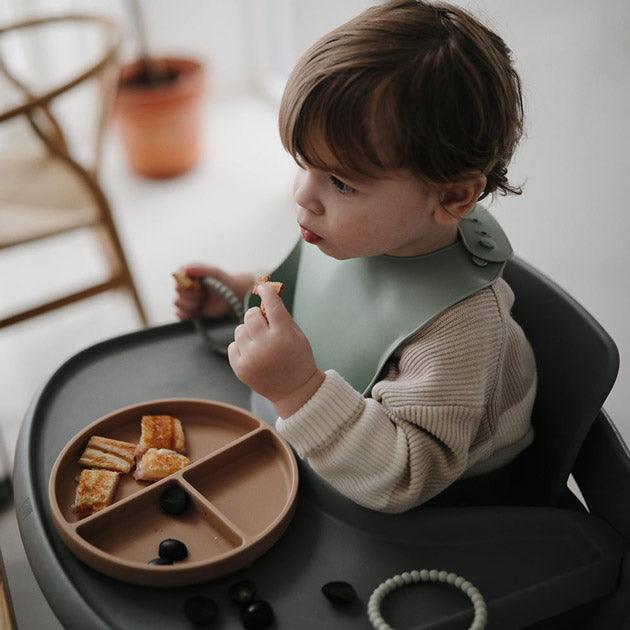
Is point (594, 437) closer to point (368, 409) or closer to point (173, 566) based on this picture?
point (368, 409)

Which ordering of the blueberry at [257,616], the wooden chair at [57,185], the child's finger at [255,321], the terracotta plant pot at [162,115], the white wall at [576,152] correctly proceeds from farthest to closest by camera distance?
the terracotta plant pot at [162,115]
the wooden chair at [57,185]
the white wall at [576,152]
the child's finger at [255,321]
the blueberry at [257,616]

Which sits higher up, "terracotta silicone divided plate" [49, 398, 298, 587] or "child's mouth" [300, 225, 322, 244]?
"child's mouth" [300, 225, 322, 244]

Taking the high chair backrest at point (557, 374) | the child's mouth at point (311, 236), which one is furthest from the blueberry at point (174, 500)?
the high chair backrest at point (557, 374)

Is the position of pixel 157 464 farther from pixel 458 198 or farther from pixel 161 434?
pixel 458 198

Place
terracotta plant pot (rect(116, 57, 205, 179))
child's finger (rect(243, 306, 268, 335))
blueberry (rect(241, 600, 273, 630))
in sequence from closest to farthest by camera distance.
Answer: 1. blueberry (rect(241, 600, 273, 630))
2. child's finger (rect(243, 306, 268, 335))
3. terracotta plant pot (rect(116, 57, 205, 179))

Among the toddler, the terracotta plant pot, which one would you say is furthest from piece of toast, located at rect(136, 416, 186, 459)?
the terracotta plant pot

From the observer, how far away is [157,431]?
856mm

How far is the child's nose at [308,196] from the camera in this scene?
78 centimetres

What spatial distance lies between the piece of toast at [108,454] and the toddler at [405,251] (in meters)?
0.16

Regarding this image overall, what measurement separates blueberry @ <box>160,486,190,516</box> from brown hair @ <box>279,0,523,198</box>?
0.35 metres

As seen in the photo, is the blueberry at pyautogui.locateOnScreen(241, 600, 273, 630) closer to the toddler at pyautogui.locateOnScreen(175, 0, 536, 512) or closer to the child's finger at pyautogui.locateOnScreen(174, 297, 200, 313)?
the toddler at pyautogui.locateOnScreen(175, 0, 536, 512)

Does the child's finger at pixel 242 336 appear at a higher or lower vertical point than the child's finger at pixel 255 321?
lower

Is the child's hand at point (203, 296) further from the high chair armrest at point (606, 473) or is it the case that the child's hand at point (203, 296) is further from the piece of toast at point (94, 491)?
the high chair armrest at point (606, 473)

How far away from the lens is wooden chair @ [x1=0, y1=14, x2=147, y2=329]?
1.55 m
